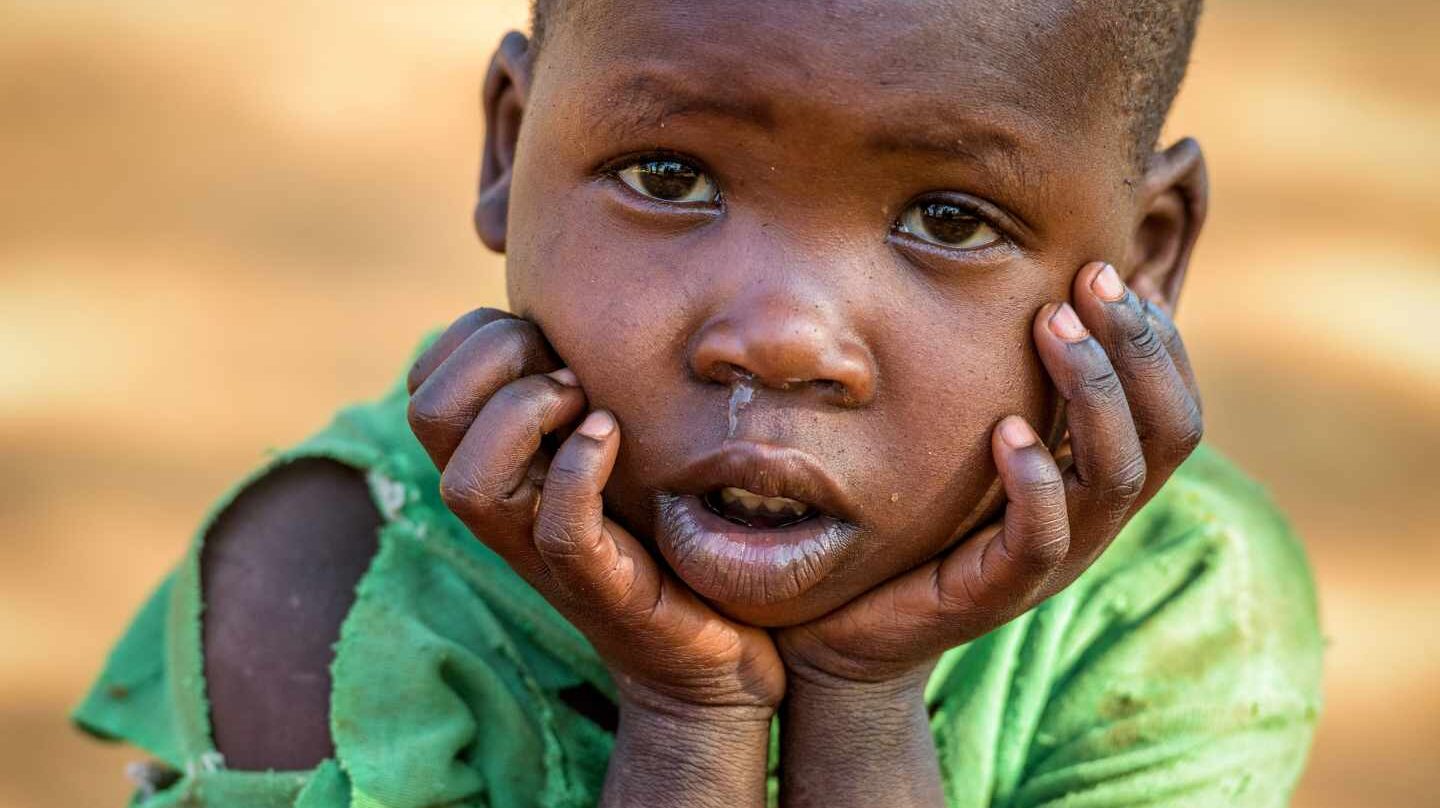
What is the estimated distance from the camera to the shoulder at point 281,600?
2.26m

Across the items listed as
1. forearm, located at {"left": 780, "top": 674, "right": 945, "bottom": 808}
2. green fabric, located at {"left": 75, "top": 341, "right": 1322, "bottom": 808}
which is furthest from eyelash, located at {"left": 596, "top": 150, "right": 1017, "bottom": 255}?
green fabric, located at {"left": 75, "top": 341, "right": 1322, "bottom": 808}

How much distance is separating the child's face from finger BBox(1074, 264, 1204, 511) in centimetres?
5

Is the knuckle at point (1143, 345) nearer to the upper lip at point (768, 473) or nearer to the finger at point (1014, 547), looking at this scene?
the finger at point (1014, 547)

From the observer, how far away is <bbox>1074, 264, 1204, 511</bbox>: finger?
6.38 feet

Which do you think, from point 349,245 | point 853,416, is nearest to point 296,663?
point 853,416

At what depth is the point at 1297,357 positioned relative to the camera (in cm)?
478

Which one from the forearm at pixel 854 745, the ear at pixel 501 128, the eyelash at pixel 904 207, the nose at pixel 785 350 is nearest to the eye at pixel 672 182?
the eyelash at pixel 904 207

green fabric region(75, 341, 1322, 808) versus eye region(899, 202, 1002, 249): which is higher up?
eye region(899, 202, 1002, 249)

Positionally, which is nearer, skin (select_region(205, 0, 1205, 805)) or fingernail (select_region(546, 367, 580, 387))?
skin (select_region(205, 0, 1205, 805))

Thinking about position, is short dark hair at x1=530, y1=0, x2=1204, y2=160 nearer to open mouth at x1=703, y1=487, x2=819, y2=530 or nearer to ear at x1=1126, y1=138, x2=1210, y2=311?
ear at x1=1126, y1=138, x2=1210, y2=311

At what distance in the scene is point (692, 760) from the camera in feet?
6.73

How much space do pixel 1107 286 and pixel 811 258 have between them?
363mm

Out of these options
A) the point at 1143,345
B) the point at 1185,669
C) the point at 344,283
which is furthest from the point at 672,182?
the point at 344,283

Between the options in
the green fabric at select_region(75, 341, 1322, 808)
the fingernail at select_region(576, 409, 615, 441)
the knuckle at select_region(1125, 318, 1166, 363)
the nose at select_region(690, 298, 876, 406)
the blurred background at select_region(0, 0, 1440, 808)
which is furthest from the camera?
the blurred background at select_region(0, 0, 1440, 808)
